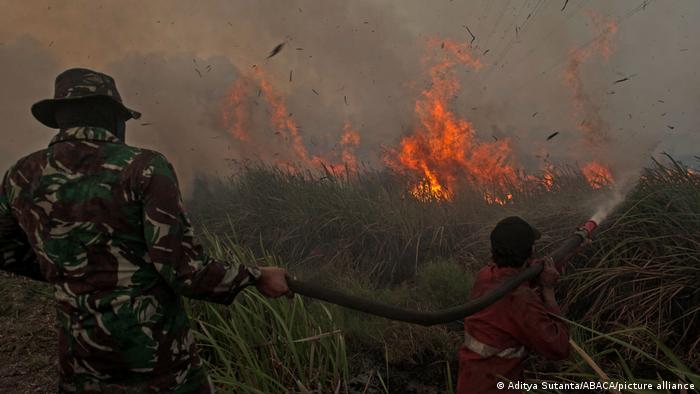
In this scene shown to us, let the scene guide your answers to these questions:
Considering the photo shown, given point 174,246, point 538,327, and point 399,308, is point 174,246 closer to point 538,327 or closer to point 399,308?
point 399,308

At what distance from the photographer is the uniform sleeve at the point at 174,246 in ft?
5.28

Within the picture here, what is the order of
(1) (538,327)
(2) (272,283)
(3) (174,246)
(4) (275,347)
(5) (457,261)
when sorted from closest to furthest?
(3) (174,246), (2) (272,283), (1) (538,327), (4) (275,347), (5) (457,261)

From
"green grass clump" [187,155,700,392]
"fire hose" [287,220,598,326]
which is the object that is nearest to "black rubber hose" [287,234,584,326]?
"fire hose" [287,220,598,326]

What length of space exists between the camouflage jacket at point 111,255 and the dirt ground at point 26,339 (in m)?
2.19

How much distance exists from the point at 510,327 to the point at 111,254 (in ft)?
5.71

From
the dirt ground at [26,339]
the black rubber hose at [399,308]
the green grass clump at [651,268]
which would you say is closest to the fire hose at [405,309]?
the black rubber hose at [399,308]

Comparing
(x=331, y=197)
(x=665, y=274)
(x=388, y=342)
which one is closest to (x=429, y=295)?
(x=388, y=342)

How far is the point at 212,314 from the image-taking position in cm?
365

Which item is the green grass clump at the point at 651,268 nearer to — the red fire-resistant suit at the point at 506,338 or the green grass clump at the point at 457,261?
the green grass clump at the point at 457,261

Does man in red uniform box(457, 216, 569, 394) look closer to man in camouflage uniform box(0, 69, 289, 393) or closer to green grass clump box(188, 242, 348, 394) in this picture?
green grass clump box(188, 242, 348, 394)

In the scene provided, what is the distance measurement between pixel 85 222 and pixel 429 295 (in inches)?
130

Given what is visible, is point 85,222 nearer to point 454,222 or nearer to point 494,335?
point 494,335

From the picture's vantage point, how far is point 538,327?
2.14m

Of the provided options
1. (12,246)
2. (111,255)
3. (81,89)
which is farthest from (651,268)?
(12,246)
